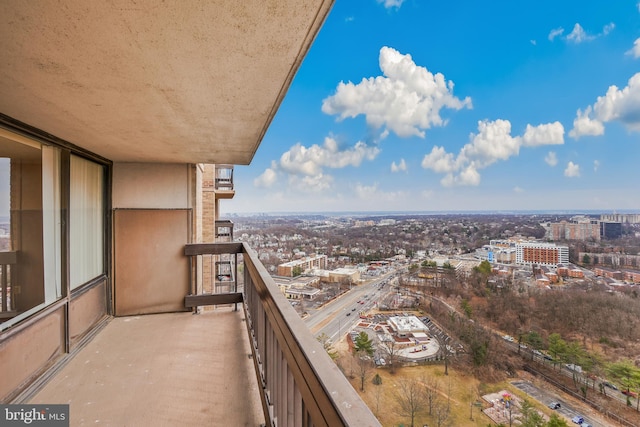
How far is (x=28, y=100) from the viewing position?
1.97 m

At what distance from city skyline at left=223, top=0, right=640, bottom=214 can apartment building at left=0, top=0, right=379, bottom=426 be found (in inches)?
71.4

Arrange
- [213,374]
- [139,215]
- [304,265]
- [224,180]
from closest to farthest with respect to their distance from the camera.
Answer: [213,374]
[304,265]
[139,215]
[224,180]

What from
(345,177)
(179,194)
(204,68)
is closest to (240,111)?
(204,68)

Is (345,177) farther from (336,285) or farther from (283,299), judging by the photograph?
(283,299)

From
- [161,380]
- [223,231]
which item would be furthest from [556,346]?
[223,231]

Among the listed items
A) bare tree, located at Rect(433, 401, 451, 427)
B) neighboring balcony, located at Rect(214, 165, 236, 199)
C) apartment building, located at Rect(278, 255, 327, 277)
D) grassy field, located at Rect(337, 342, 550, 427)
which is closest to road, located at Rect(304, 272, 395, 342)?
grassy field, located at Rect(337, 342, 550, 427)

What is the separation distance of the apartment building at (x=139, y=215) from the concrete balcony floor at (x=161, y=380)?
1 centimetres

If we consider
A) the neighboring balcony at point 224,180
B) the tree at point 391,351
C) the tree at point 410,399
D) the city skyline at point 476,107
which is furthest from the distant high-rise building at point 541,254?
the neighboring balcony at point 224,180

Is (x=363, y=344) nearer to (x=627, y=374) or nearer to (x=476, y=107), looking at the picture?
(x=627, y=374)

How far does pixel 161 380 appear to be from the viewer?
8.52 ft

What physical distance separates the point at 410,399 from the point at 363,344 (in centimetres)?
51

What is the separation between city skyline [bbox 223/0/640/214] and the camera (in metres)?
7.46

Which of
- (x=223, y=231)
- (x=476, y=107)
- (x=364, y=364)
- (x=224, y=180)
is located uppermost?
(x=476, y=107)

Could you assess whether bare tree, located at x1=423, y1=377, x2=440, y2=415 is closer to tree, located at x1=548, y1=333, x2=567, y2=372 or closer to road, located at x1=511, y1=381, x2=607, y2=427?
road, located at x1=511, y1=381, x2=607, y2=427
